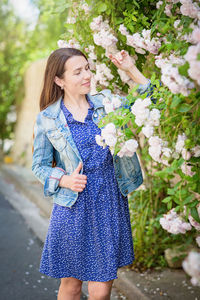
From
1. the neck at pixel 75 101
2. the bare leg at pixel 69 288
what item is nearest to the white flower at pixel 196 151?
the neck at pixel 75 101

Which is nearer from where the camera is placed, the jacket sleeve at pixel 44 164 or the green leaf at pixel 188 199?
the green leaf at pixel 188 199

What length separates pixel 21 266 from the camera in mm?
3824

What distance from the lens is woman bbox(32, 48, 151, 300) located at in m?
2.23

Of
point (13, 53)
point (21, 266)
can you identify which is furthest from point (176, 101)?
point (13, 53)

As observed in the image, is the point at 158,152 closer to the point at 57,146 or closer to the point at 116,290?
the point at 57,146

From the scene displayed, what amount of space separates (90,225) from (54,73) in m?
0.93

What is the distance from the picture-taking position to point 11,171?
8.64 meters

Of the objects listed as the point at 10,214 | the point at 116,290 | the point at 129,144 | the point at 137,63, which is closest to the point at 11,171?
the point at 10,214

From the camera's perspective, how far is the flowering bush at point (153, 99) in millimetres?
1670

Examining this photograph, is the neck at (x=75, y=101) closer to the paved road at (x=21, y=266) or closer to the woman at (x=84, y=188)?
the woman at (x=84, y=188)

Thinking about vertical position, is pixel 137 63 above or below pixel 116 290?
above

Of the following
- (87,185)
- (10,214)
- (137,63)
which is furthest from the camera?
(10,214)

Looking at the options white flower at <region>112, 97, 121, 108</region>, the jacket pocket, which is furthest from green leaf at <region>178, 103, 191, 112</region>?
the jacket pocket

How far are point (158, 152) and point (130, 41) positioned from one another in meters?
0.89
